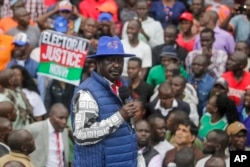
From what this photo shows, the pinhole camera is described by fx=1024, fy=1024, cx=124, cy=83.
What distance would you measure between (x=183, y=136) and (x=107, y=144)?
3461 mm

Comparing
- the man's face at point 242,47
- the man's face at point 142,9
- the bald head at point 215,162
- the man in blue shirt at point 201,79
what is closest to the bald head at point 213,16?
the man's face at point 242,47

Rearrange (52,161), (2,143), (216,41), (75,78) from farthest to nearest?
(216,41), (75,78), (52,161), (2,143)

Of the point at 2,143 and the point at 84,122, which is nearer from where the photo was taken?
the point at 84,122

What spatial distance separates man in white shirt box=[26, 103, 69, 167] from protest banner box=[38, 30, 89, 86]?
69.6 inches

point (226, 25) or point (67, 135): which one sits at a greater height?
point (226, 25)

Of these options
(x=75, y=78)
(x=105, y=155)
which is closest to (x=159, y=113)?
(x=75, y=78)

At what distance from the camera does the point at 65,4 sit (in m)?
16.1

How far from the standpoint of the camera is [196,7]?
16.4m

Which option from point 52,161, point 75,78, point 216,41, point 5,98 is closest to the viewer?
point 52,161

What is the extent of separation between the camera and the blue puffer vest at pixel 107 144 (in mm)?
8945

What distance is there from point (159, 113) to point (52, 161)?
186 cm

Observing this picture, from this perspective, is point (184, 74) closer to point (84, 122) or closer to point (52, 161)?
point (52, 161)

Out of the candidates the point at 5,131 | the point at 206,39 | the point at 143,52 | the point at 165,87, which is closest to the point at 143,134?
the point at 165,87

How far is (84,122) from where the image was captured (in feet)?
29.0
